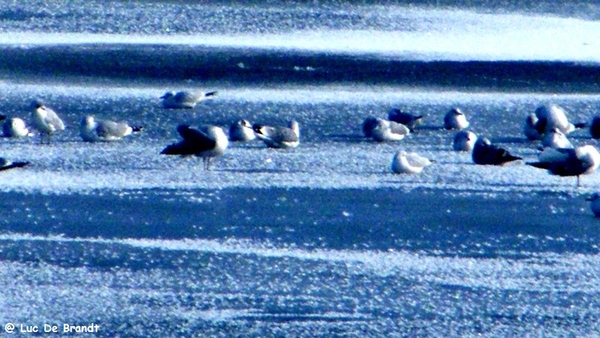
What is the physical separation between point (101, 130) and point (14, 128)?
775mm

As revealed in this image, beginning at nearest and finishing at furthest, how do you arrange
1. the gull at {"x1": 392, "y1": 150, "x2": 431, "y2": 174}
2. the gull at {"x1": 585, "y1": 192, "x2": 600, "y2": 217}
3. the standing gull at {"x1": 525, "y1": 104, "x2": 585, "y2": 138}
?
the gull at {"x1": 585, "y1": 192, "x2": 600, "y2": 217} < the gull at {"x1": 392, "y1": 150, "x2": 431, "y2": 174} < the standing gull at {"x1": 525, "y1": 104, "x2": 585, "y2": 138}

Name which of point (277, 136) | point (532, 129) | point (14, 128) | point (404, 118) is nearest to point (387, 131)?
point (404, 118)

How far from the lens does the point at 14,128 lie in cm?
985

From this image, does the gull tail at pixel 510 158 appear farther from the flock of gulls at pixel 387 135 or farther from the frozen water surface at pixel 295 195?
the frozen water surface at pixel 295 195

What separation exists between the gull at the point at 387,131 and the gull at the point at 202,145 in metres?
1.62

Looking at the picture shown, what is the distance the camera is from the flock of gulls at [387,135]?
8.01 meters

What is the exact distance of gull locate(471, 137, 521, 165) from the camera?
861 centimetres

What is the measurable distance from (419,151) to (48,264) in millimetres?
4267

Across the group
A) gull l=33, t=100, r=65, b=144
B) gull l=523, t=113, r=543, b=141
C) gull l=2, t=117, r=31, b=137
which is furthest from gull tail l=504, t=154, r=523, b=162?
gull l=2, t=117, r=31, b=137

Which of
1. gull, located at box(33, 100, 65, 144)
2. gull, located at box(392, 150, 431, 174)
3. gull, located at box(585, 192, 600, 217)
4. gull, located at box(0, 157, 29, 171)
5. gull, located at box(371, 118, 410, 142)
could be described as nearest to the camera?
gull, located at box(585, 192, 600, 217)

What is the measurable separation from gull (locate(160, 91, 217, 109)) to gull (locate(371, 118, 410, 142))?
2.24 metres

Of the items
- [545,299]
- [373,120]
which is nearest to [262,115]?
[373,120]

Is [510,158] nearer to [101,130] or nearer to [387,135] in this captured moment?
[387,135]
